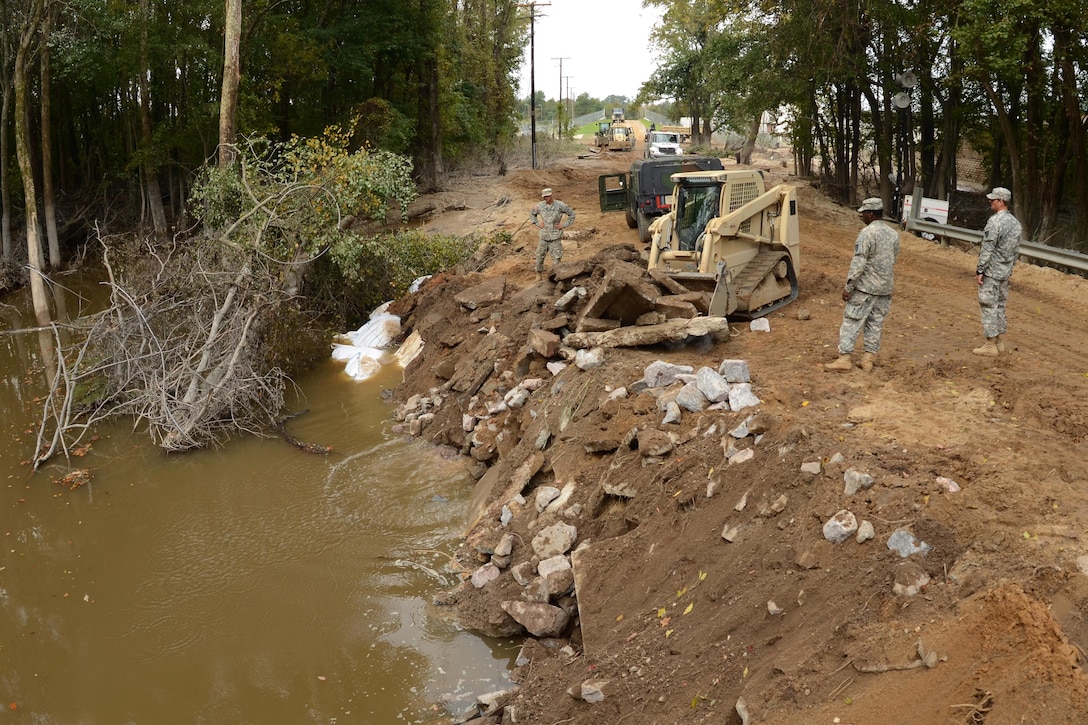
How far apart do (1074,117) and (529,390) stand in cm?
1126

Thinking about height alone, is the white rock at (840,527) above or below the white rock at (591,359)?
below

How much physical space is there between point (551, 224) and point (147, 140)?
14.4 metres

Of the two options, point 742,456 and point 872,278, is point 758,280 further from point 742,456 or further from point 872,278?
point 742,456

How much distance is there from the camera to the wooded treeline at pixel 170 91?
64.2ft

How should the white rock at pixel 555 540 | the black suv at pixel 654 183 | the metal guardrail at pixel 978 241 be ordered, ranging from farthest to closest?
the black suv at pixel 654 183
the metal guardrail at pixel 978 241
the white rock at pixel 555 540

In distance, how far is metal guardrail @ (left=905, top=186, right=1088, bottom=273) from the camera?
1316cm

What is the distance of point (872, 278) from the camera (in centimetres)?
802

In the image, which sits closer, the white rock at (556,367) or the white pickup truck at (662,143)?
the white rock at (556,367)

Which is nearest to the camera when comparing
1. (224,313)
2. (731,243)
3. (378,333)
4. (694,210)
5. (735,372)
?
(735,372)

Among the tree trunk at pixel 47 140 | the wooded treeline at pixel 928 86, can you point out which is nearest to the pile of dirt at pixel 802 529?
the wooded treeline at pixel 928 86

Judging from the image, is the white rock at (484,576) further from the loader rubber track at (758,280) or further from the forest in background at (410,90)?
the forest in background at (410,90)

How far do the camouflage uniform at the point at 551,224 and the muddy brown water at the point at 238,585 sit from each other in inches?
168

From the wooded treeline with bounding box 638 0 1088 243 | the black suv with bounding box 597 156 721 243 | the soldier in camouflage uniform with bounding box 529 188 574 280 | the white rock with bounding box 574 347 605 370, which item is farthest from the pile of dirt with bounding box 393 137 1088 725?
the black suv with bounding box 597 156 721 243

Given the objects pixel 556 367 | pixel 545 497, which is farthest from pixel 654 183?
pixel 545 497
